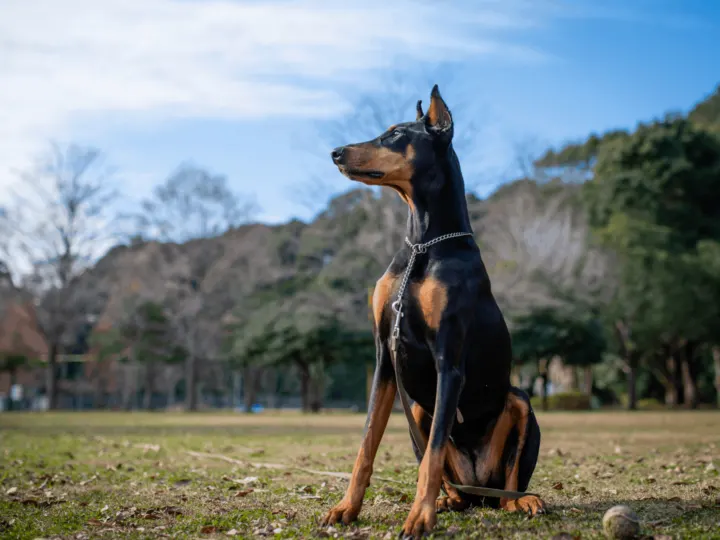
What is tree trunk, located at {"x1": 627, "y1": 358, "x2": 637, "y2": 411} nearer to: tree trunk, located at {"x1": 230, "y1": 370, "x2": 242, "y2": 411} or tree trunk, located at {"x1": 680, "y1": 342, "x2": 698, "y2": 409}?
tree trunk, located at {"x1": 680, "y1": 342, "x2": 698, "y2": 409}

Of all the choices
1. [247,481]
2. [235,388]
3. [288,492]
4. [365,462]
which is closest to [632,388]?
[235,388]

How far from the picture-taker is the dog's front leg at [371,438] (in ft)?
16.1

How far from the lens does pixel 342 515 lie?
490 cm

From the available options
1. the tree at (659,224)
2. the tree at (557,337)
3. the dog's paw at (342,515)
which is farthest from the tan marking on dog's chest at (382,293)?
the tree at (659,224)

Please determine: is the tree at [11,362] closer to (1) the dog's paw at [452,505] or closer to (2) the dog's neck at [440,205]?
(1) the dog's paw at [452,505]

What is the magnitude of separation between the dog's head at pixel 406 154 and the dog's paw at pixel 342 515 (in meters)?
2.01

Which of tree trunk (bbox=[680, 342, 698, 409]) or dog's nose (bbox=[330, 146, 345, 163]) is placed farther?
tree trunk (bbox=[680, 342, 698, 409])

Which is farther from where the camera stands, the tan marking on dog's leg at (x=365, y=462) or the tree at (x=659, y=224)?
the tree at (x=659, y=224)

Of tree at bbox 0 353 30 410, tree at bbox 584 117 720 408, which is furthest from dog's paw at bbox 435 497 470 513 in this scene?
tree at bbox 0 353 30 410

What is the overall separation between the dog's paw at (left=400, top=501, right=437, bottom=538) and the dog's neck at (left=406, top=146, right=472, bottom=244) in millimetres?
1653

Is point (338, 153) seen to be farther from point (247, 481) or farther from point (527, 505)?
point (247, 481)

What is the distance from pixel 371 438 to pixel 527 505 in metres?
1.11

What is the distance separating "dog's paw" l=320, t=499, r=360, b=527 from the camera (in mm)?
4871

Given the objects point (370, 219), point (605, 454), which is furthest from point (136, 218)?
point (605, 454)
